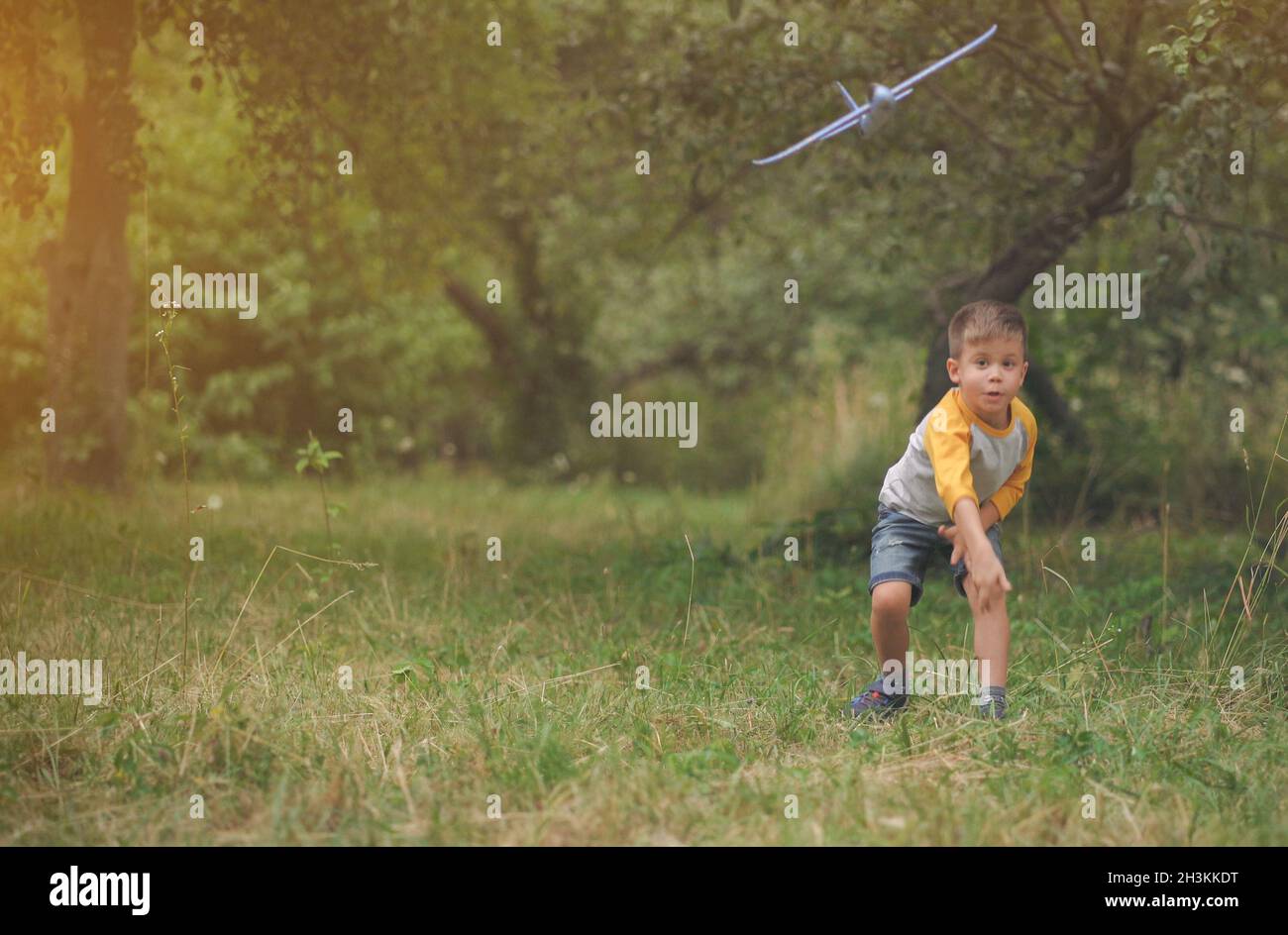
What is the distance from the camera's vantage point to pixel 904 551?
4.52 meters

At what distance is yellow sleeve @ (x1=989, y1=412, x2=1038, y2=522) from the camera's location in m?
4.51

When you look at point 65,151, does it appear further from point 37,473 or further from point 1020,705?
point 1020,705

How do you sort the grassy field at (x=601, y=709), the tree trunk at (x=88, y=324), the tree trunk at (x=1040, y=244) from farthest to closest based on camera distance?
the tree trunk at (x=88, y=324) → the tree trunk at (x=1040, y=244) → the grassy field at (x=601, y=709)

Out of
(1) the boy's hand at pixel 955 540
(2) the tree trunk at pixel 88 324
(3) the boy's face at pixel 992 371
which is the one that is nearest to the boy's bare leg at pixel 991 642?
(1) the boy's hand at pixel 955 540

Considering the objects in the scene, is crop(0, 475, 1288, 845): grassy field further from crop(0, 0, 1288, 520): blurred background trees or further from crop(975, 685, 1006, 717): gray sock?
crop(0, 0, 1288, 520): blurred background trees

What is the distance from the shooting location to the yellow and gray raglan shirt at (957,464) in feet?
13.7

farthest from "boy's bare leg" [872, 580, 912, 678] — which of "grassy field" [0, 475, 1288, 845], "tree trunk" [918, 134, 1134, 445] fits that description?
"tree trunk" [918, 134, 1134, 445]

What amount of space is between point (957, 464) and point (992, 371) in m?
0.33

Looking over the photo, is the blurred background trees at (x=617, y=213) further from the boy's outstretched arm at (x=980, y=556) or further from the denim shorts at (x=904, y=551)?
the boy's outstretched arm at (x=980, y=556)

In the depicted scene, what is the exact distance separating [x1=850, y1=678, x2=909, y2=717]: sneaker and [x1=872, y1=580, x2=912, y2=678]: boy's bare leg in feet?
0.25

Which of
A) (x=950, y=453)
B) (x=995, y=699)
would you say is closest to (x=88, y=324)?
(x=950, y=453)

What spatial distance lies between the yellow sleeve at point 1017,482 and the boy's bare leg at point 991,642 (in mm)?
388

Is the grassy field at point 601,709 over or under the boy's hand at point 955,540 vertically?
under
